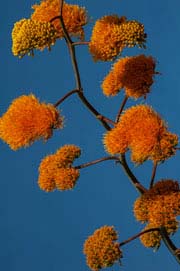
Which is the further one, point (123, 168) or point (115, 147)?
point (123, 168)

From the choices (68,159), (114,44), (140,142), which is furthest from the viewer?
(68,159)

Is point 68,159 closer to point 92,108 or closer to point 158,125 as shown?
point 92,108

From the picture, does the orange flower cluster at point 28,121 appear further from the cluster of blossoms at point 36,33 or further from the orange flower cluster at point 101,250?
the orange flower cluster at point 101,250

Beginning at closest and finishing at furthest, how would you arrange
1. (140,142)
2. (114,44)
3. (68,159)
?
(140,142) < (114,44) < (68,159)

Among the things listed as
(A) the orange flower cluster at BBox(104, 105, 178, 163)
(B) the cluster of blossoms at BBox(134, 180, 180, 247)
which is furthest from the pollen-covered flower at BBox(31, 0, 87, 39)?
(B) the cluster of blossoms at BBox(134, 180, 180, 247)

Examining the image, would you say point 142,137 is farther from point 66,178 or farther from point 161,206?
point 66,178

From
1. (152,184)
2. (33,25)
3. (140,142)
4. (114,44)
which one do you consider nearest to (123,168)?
(152,184)

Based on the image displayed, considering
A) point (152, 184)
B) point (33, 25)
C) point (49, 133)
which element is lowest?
point (152, 184)
